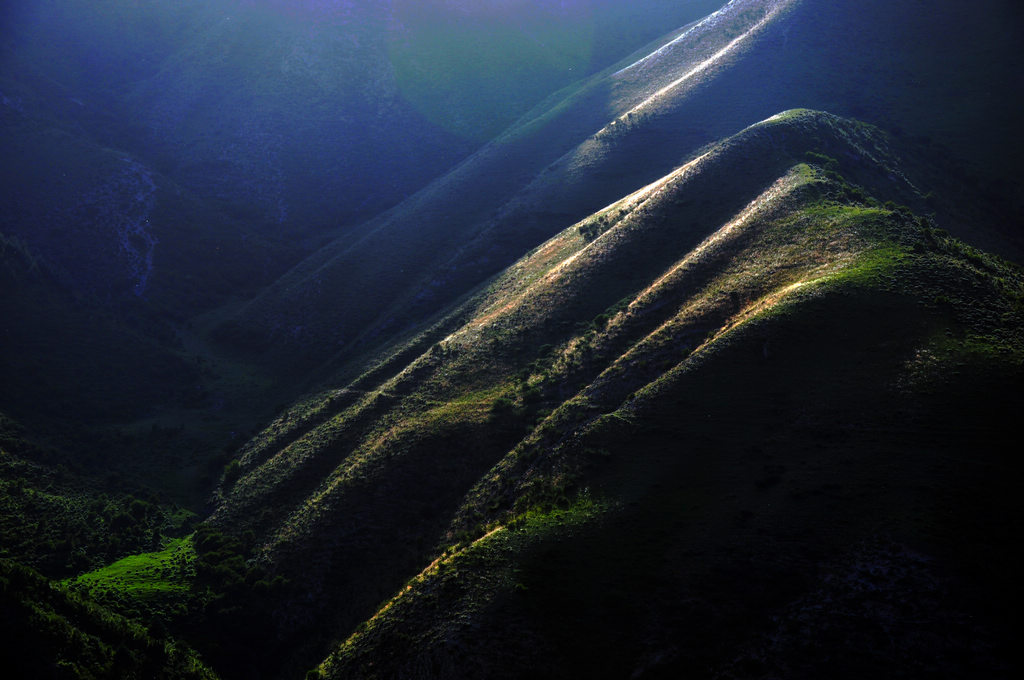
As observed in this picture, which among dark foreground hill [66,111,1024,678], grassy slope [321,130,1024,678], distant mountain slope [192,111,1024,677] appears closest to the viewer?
grassy slope [321,130,1024,678]

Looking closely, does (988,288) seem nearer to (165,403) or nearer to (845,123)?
(845,123)

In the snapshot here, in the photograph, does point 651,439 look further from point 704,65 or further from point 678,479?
point 704,65

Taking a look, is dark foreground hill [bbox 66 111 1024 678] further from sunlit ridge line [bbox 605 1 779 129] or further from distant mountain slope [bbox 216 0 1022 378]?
sunlit ridge line [bbox 605 1 779 129]

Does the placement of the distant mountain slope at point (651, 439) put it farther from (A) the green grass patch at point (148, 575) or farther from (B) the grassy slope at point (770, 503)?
(A) the green grass patch at point (148, 575)

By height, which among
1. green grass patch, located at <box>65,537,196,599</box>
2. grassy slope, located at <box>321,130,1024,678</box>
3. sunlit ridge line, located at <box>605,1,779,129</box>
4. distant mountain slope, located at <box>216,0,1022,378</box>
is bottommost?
grassy slope, located at <box>321,130,1024,678</box>

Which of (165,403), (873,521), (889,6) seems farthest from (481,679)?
(889,6)

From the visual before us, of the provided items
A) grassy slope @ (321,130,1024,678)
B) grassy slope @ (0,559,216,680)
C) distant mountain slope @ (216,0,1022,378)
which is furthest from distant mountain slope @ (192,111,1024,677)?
distant mountain slope @ (216,0,1022,378)

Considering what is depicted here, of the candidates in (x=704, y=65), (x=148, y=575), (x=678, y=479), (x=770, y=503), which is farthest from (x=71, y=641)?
(x=704, y=65)
